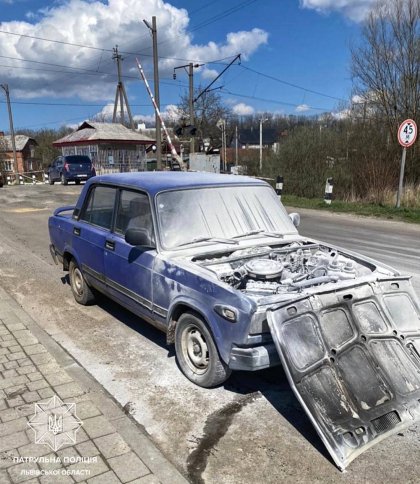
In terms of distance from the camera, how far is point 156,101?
79.5 feet

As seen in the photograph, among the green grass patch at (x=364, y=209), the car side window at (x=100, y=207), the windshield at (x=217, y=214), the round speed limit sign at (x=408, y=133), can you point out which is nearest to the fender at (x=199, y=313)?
the windshield at (x=217, y=214)

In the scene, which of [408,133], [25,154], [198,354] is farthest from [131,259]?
[25,154]

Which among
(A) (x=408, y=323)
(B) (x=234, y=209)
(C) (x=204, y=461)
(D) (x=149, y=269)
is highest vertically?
(B) (x=234, y=209)

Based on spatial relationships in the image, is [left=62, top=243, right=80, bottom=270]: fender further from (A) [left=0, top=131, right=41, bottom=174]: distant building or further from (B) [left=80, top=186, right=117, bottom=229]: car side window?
(A) [left=0, top=131, right=41, bottom=174]: distant building

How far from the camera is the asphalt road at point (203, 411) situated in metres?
2.75

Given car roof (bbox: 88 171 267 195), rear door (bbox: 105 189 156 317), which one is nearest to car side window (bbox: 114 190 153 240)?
rear door (bbox: 105 189 156 317)

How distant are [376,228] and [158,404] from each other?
10.1 m

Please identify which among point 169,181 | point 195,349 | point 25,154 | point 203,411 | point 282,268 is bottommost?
point 203,411

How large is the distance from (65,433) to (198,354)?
45.8 inches

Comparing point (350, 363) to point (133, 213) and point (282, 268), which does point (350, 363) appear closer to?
point (282, 268)

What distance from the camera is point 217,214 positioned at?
445 centimetres

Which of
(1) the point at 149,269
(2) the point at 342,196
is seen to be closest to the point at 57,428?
(1) the point at 149,269

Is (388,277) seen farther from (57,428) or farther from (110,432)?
(57,428)

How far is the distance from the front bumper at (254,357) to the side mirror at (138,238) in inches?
53.9
